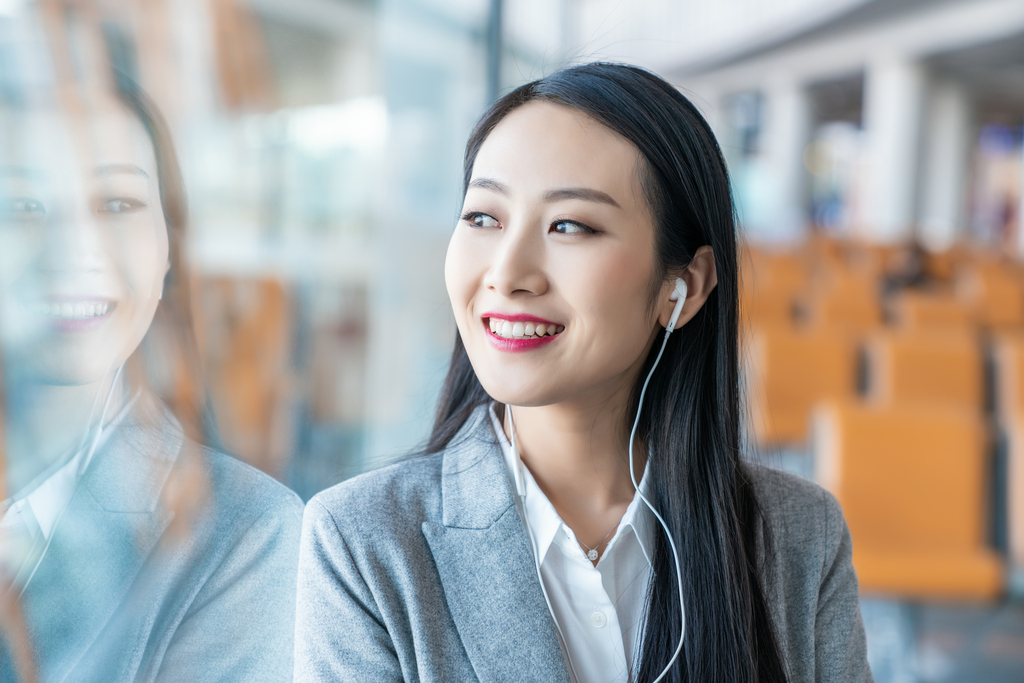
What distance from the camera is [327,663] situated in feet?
3.28

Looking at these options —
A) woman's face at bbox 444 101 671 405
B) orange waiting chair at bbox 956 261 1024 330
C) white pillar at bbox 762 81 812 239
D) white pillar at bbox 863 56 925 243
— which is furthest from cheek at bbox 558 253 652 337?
white pillar at bbox 762 81 812 239

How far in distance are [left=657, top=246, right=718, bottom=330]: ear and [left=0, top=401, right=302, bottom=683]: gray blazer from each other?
21.8 inches

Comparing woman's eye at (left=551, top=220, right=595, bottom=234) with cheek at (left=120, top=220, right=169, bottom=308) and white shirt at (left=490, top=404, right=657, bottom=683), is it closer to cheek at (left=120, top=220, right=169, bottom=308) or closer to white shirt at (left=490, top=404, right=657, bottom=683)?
white shirt at (left=490, top=404, right=657, bottom=683)

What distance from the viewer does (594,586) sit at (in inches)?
45.3

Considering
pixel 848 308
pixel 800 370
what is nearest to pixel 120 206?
pixel 800 370

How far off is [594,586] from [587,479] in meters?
0.15

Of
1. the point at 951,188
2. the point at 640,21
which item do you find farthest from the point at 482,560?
the point at 640,21

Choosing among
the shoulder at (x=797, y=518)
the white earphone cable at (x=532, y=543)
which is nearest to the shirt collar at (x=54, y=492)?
the white earphone cable at (x=532, y=543)

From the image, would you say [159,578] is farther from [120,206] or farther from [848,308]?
[848,308]

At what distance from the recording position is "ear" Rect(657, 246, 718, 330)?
1.19m

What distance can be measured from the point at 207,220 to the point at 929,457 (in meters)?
2.49

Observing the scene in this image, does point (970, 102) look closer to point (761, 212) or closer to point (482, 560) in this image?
point (761, 212)

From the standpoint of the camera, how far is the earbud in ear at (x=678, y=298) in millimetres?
1182

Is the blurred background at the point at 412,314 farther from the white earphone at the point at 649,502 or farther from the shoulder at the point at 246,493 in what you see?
the white earphone at the point at 649,502
